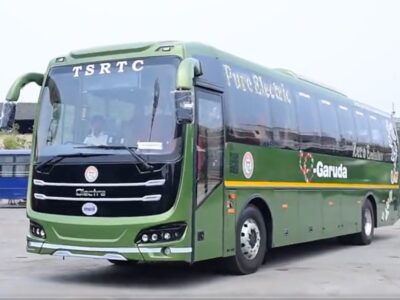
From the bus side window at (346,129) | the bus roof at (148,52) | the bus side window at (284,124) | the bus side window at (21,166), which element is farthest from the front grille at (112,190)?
the bus side window at (21,166)

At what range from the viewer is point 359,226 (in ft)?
48.0

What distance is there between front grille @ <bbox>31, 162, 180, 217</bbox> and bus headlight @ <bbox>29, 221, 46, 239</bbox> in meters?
0.26

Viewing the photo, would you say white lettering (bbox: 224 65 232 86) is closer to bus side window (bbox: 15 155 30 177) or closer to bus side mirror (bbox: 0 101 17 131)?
bus side mirror (bbox: 0 101 17 131)

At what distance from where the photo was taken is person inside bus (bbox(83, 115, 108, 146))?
8492 millimetres

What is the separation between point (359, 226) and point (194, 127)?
7560 millimetres

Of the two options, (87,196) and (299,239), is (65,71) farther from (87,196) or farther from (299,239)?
(299,239)

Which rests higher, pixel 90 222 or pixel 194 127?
pixel 194 127

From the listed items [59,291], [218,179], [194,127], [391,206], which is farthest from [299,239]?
[391,206]

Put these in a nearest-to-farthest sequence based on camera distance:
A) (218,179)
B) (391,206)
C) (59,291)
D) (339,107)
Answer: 1. (59,291)
2. (218,179)
3. (339,107)
4. (391,206)

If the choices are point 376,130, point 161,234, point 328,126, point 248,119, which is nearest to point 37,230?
point 161,234

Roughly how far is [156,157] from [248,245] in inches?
93.7

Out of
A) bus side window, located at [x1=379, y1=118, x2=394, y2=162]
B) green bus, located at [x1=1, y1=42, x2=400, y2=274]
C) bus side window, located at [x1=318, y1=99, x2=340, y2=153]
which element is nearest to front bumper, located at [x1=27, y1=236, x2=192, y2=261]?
green bus, located at [x1=1, y1=42, x2=400, y2=274]

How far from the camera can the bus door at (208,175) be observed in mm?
8445

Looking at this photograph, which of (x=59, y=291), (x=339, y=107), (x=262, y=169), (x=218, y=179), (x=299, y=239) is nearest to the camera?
(x=59, y=291)
